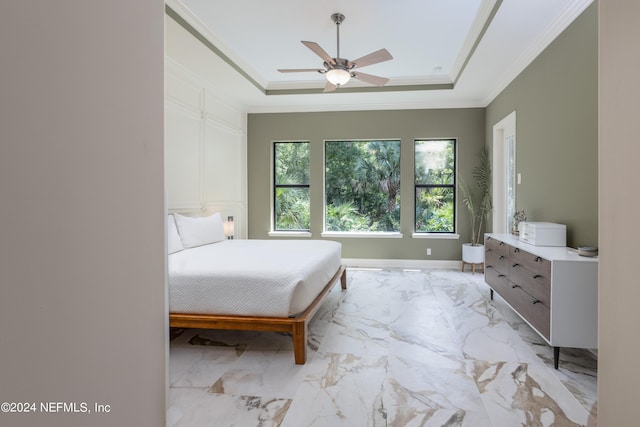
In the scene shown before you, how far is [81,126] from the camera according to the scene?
417 mm

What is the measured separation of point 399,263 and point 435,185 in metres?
1.41

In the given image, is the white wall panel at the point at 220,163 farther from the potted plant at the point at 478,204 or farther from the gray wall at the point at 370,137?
the potted plant at the point at 478,204

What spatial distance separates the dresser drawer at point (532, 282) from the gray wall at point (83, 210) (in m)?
2.50

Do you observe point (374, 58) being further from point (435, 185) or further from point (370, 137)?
point (435, 185)

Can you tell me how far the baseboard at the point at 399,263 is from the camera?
545 cm

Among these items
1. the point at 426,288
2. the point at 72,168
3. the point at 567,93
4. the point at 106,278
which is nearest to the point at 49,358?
the point at 106,278

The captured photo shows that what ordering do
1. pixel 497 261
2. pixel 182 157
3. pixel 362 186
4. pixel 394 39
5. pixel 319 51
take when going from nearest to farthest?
pixel 319 51, pixel 497 261, pixel 394 39, pixel 182 157, pixel 362 186

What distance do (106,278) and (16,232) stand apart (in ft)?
0.44

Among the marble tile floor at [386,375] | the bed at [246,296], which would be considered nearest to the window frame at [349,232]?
the marble tile floor at [386,375]

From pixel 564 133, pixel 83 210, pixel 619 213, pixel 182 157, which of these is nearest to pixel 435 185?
pixel 564 133

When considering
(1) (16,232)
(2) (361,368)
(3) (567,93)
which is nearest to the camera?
(1) (16,232)

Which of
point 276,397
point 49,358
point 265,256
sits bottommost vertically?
point 276,397

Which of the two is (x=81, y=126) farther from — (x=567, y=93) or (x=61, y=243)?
(x=567, y=93)

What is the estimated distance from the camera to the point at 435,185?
553 centimetres
